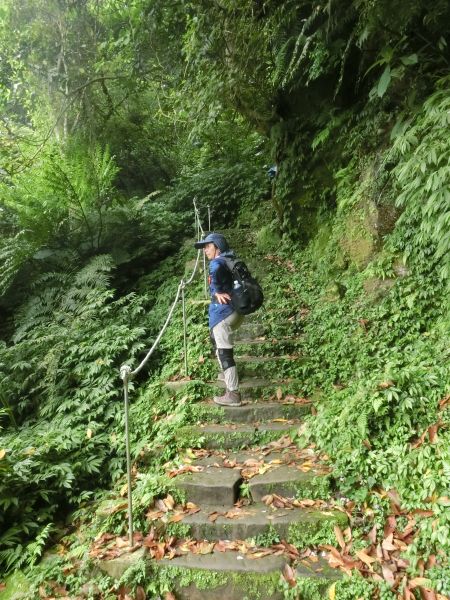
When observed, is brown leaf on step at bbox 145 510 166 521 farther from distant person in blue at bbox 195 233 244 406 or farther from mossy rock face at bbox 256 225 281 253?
mossy rock face at bbox 256 225 281 253

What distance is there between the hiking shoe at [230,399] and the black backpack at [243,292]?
90cm

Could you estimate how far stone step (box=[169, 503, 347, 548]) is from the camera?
3045 mm

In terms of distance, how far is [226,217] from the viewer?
428 inches

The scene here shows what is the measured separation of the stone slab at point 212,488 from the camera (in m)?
3.45

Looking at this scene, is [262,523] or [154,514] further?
[154,514]

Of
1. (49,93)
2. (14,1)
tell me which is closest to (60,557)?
(49,93)

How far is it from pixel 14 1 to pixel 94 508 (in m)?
9.74

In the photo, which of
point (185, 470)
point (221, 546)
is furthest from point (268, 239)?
point (221, 546)

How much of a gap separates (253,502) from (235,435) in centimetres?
78

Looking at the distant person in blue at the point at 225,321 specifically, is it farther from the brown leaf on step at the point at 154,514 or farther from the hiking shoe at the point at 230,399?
the brown leaf on step at the point at 154,514

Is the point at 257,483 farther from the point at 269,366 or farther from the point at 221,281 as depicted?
the point at 221,281

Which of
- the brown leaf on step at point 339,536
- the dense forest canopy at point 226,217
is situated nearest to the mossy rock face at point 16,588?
the dense forest canopy at point 226,217

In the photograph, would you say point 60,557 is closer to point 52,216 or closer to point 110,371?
point 110,371

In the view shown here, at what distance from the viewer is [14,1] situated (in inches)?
330
